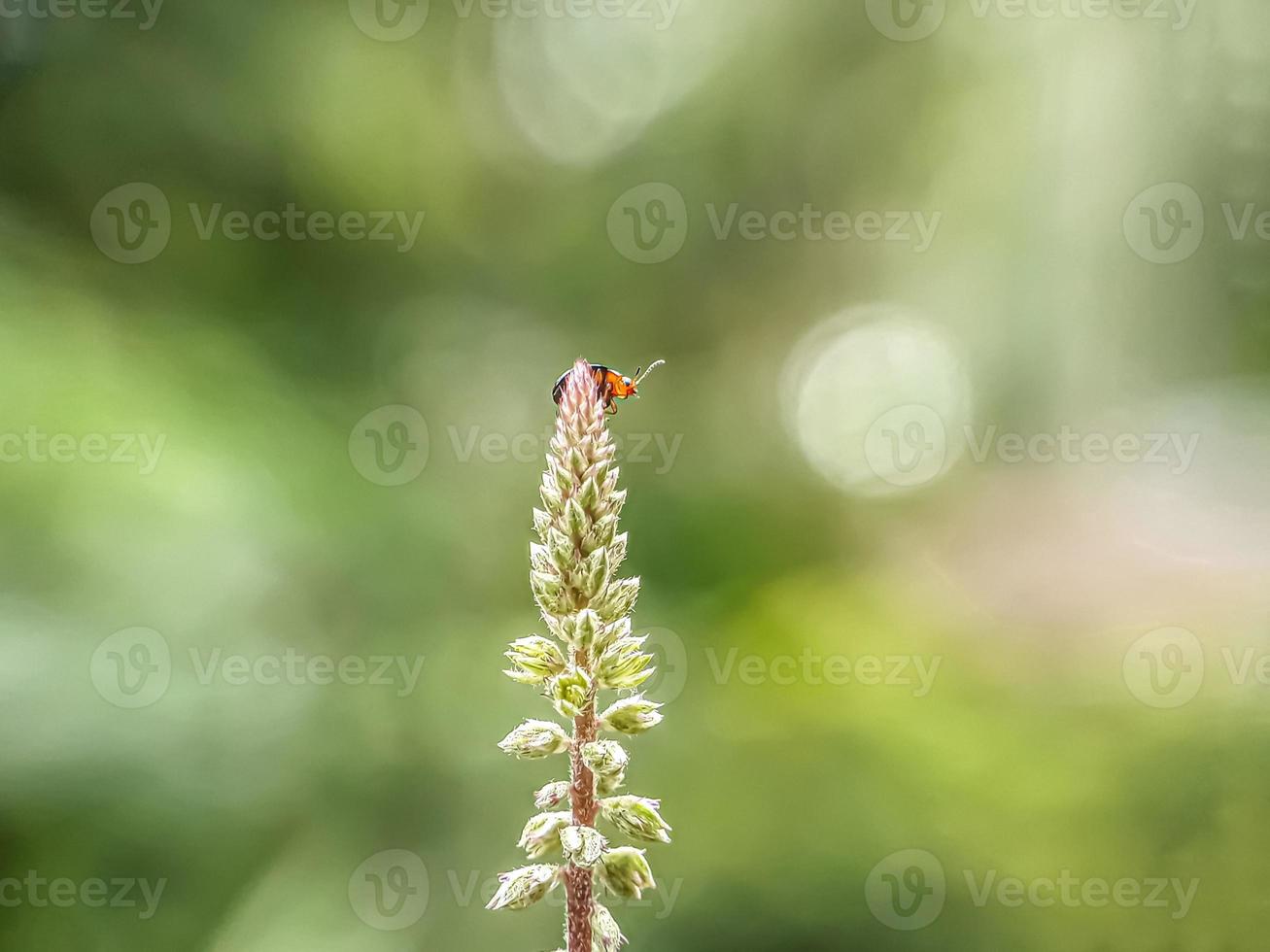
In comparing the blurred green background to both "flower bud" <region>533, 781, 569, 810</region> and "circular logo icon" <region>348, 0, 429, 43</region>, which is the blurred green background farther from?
"flower bud" <region>533, 781, 569, 810</region>

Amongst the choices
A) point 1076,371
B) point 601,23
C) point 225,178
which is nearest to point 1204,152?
point 1076,371

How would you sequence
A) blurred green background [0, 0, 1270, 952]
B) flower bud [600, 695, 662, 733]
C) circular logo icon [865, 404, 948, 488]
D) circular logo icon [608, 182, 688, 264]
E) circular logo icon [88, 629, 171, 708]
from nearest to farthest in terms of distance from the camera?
flower bud [600, 695, 662, 733]
circular logo icon [88, 629, 171, 708]
blurred green background [0, 0, 1270, 952]
circular logo icon [608, 182, 688, 264]
circular logo icon [865, 404, 948, 488]

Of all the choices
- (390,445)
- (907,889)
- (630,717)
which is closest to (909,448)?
(907,889)

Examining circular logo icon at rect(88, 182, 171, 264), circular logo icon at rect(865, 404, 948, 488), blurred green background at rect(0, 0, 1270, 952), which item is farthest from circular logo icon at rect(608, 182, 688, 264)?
circular logo icon at rect(88, 182, 171, 264)

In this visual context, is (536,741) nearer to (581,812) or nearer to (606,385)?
(581,812)

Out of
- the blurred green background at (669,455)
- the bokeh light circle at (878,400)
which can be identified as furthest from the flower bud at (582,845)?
the bokeh light circle at (878,400)

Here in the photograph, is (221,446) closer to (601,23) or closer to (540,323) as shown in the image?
(540,323)
